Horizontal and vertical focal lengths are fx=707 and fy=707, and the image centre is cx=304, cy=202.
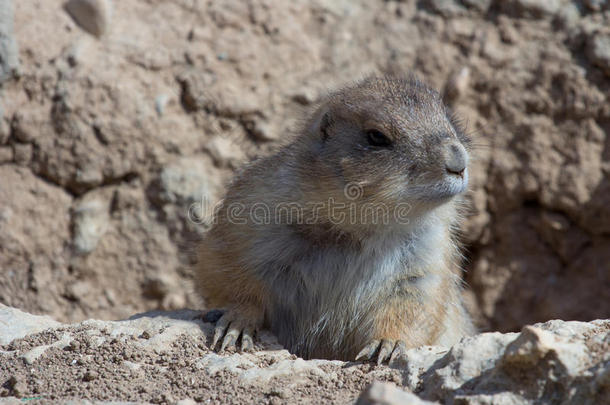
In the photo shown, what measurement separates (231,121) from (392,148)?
9.75ft

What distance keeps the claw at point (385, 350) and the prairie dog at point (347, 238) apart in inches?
0.5

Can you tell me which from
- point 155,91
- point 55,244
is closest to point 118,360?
point 55,244

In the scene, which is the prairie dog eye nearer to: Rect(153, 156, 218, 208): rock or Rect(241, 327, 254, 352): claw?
Rect(241, 327, 254, 352): claw

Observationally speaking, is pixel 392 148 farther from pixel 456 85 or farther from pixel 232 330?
pixel 456 85

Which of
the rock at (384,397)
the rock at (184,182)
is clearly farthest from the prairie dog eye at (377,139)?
the rock at (184,182)

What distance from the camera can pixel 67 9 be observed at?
20.8ft

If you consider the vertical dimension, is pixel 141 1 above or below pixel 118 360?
above

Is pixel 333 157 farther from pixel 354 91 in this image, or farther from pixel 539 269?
pixel 539 269

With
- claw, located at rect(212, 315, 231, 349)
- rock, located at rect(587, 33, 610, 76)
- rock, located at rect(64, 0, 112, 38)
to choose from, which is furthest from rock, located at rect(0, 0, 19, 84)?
rock, located at rect(587, 33, 610, 76)

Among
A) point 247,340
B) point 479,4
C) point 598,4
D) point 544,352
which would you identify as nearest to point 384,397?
point 544,352

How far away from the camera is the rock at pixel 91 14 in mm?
A: 6242

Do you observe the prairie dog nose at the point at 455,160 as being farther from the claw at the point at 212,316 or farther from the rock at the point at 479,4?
the rock at the point at 479,4

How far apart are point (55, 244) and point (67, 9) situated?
2.11m

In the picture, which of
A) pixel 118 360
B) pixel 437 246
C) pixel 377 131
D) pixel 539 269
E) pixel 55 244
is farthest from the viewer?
pixel 539 269
